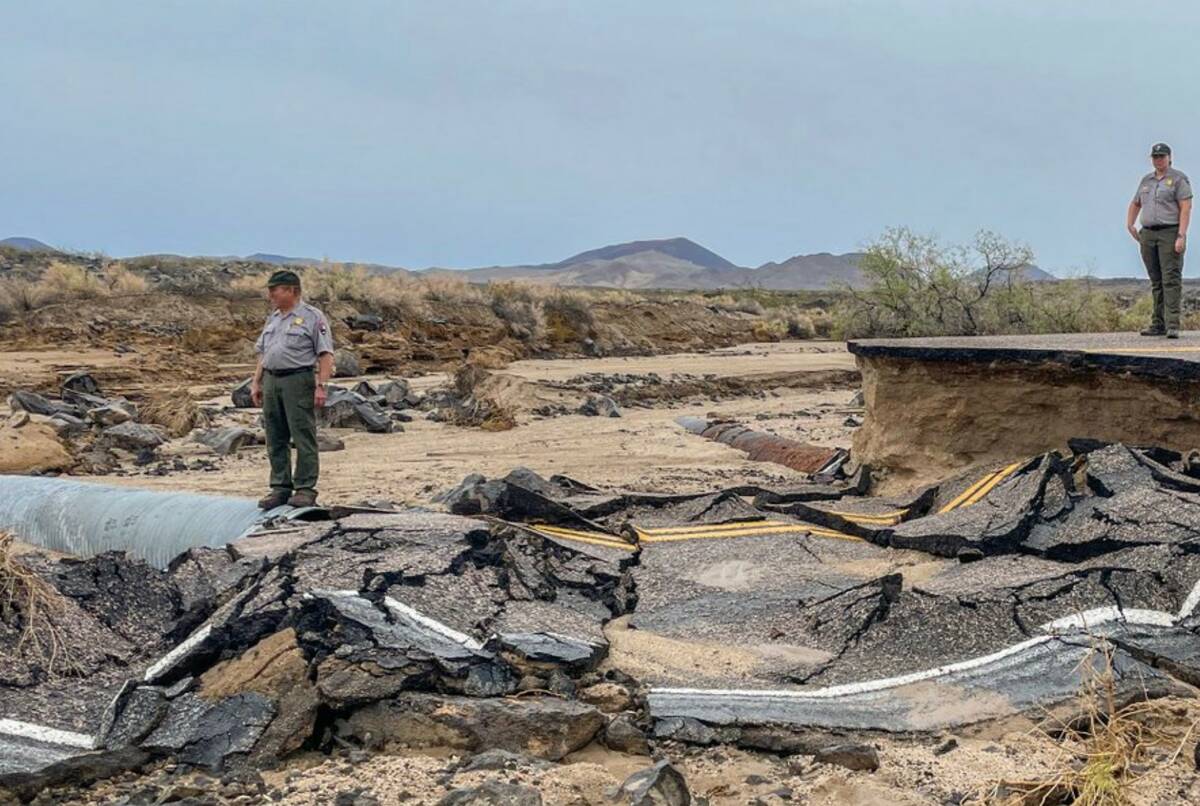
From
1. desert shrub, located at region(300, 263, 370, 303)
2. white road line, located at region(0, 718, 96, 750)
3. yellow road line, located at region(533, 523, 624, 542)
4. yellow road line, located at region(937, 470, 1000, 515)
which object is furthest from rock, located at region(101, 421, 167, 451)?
desert shrub, located at region(300, 263, 370, 303)

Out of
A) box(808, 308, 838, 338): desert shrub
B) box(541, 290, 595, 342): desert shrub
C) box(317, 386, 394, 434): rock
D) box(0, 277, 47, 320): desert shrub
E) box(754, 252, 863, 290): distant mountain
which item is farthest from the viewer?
box(754, 252, 863, 290): distant mountain

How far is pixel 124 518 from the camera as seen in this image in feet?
22.0

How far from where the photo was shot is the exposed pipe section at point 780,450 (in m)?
10.1

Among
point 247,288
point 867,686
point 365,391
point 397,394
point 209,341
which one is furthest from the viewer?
point 247,288

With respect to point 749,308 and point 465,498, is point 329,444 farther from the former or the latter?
point 749,308

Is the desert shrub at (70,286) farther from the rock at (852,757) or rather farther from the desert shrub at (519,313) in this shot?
the rock at (852,757)

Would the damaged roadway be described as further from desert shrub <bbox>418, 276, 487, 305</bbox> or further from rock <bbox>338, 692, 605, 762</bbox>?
desert shrub <bbox>418, 276, 487, 305</bbox>

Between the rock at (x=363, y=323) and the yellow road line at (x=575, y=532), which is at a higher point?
the rock at (x=363, y=323)

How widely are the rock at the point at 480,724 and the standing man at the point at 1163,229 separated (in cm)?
728

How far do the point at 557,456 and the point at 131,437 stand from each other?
421 centimetres

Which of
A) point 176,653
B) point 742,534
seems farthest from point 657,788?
point 742,534

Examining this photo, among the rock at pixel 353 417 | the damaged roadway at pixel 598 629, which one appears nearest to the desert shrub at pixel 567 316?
the rock at pixel 353 417

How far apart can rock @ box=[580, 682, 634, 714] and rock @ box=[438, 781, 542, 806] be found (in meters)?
0.77

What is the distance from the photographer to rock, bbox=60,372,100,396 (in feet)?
49.4
